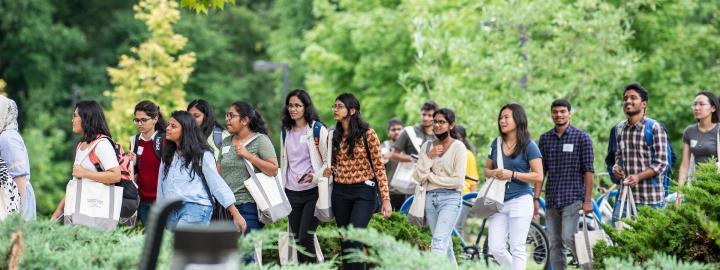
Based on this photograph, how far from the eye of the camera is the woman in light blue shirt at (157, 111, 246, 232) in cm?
878

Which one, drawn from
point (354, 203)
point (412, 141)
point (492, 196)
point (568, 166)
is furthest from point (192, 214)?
point (412, 141)

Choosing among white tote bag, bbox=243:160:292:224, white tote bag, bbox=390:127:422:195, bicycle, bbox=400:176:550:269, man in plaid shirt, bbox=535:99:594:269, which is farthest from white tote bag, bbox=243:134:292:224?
white tote bag, bbox=390:127:422:195

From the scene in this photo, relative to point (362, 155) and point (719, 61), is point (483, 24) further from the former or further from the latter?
point (362, 155)

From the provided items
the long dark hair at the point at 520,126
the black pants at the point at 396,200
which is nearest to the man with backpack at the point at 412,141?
the black pants at the point at 396,200

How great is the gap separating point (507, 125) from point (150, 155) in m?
3.04

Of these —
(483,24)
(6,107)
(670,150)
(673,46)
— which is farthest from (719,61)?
(6,107)

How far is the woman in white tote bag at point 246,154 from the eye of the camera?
31.6ft

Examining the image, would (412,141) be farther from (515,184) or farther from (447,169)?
(515,184)

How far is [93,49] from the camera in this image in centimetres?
4459

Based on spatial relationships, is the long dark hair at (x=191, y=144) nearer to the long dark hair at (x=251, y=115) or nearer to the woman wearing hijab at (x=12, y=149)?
the long dark hair at (x=251, y=115)

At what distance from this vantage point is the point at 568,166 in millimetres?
10625

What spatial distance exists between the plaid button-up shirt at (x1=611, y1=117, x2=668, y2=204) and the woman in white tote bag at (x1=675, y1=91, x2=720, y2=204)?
16.6 inches

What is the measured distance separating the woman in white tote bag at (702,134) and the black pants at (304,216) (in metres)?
3.49

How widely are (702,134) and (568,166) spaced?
1541mm
